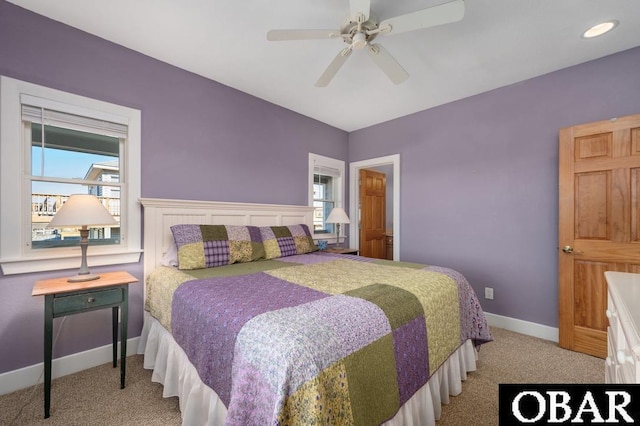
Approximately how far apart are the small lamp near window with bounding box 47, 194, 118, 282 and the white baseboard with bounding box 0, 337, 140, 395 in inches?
28.6

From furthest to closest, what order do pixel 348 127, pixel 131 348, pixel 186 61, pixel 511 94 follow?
pixel 348 127 → pixel 511 94 → pixel 186 61 → pixel 131 348

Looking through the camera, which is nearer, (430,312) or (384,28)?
(430,312)

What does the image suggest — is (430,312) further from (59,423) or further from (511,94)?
(511,94)

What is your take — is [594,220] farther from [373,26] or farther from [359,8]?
[359,8]

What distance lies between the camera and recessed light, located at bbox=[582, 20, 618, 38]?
1.95 m

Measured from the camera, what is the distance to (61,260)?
196cm

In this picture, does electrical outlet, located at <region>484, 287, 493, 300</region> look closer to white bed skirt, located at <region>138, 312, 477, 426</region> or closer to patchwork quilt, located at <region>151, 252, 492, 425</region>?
white bed skirt, located at <region>138, 312, 477, 426</region>

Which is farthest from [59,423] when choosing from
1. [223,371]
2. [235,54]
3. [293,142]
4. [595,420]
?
[293,142]

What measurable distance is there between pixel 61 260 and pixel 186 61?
6.40 ft

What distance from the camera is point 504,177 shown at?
2.88 meters

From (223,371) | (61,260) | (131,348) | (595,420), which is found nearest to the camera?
(595,420)

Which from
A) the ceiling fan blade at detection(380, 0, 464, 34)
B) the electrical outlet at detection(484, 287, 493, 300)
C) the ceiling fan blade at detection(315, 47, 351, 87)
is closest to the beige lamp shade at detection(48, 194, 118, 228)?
the ceiling fan blade at detection(315, 47, 351, 87)

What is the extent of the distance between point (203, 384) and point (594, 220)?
126 inches


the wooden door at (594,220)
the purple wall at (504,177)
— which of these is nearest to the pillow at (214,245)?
the purple wall at (504,177)
